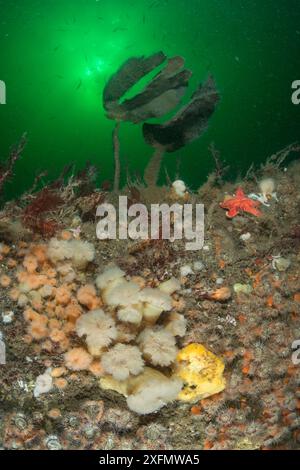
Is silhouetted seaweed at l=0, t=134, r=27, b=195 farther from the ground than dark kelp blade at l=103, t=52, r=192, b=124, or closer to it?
farther from the ground

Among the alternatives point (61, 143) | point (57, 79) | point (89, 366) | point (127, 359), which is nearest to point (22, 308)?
point (89, 366)

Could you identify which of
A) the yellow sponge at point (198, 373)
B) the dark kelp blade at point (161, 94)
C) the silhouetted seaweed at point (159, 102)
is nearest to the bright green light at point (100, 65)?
the silhouetted seaweed at point (159, 102)

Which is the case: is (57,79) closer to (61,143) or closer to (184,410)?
(61,143)

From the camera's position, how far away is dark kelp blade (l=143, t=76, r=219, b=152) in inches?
225

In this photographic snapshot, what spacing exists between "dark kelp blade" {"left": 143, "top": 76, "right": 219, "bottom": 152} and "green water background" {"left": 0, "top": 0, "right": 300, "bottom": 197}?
18.1 metres

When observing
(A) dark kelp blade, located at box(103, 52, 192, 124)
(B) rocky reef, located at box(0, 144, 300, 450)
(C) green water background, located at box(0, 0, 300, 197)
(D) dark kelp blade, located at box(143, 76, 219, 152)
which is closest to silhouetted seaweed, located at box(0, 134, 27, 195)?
(B) rocky reef, located at box(0, 144, 300, 450)

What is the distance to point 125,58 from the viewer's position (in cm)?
3394

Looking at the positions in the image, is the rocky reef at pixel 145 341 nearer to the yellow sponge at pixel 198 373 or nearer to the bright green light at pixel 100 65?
the yellow sponge at pixel 198 373

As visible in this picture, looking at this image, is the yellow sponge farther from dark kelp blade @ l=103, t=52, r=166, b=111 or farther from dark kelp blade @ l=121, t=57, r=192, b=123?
dark kelp blade @ l=103, t=52, r=166, b=111

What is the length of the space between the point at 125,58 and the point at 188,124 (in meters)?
32.5

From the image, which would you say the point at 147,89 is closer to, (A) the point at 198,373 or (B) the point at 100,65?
(A) the point at 198,373

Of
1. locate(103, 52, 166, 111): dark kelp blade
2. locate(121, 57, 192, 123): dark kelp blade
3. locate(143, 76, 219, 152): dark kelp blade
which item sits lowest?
locate(143, 76, 219, 152): dark kelp blade

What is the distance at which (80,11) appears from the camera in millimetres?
31484

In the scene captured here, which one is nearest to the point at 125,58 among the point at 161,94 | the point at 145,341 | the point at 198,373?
the point at 161,94
